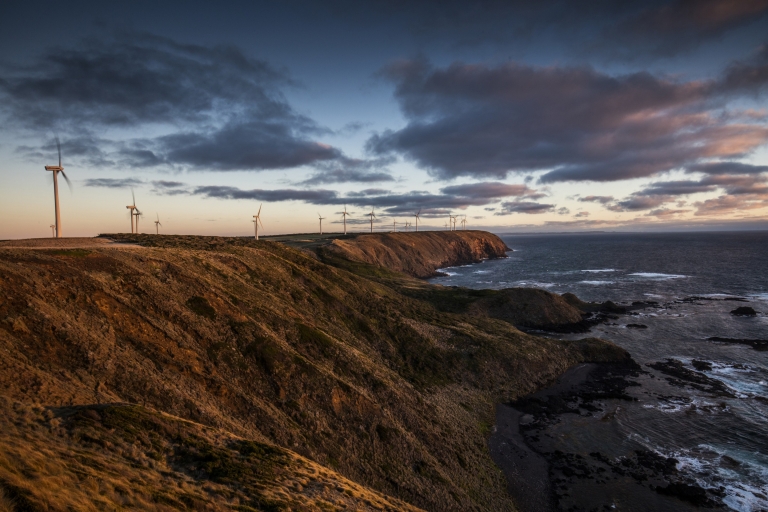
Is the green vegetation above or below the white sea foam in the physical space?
above

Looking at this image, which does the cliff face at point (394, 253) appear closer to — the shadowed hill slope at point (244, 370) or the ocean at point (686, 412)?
the ocean at point (686, 412)

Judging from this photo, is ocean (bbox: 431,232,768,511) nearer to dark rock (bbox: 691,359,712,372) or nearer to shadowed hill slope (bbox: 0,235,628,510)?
dark rock (bbox: 691,359,712,372)

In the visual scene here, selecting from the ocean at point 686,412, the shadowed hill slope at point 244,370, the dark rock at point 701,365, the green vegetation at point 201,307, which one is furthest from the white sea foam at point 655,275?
the green vegetation at point 201,307

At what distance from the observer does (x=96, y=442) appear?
693 inches

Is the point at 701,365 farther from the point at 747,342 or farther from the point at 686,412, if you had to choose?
the point at 747,342

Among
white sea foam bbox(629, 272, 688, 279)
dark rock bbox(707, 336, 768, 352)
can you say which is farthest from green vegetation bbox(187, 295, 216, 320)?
white sea foam bbox(629, 272, 688, 279)

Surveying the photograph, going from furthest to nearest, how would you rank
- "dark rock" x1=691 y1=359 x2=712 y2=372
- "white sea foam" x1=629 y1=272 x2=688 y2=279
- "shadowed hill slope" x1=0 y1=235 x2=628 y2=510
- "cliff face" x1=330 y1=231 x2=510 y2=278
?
"white sea foam" x1=629 y1=272 x2=688 y2=279
"cliff face" x1=330 y1=231 x2=510 y2=278
"dark rock" x1=691 y1=359 x2=712 y2=372
"shadowed hill slope" x1=0 y1=235 x2=628 y2=510

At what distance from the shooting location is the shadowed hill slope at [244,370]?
22969mm

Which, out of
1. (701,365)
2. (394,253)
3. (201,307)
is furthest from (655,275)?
(201,307)

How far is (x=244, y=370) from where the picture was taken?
32.3 metres

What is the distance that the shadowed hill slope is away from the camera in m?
23.0

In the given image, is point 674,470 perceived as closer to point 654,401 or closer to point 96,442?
point 654,401

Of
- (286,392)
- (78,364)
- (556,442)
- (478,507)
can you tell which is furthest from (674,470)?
(78,364)

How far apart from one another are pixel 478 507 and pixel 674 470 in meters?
20.0
